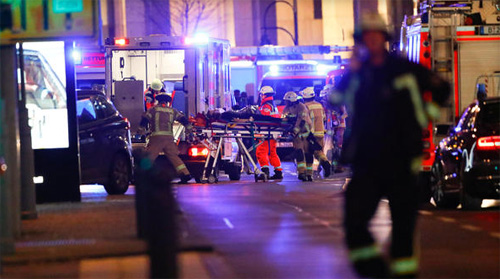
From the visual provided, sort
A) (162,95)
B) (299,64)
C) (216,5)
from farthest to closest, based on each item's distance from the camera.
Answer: (216,5) → (299,64) → (162,95)

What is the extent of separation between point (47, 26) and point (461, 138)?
5.47 metres

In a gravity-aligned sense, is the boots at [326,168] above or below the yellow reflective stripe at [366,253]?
below

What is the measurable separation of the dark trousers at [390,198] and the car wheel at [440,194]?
23.1 ft

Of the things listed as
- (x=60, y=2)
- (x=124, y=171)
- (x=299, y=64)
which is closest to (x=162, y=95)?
(x=124, y=171)

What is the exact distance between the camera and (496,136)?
43.3 ft

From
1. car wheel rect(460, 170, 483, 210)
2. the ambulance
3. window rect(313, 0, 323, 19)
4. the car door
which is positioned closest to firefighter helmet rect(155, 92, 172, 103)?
the car door

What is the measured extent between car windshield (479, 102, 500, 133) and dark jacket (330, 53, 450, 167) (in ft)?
20.4

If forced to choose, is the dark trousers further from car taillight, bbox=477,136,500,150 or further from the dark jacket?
car taillight, bbox=477,136,500,150

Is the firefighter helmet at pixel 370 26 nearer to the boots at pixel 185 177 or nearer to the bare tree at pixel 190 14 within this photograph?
the boots at pixel 185 177

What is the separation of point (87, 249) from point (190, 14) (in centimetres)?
4683

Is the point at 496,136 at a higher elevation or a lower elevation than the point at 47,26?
lower

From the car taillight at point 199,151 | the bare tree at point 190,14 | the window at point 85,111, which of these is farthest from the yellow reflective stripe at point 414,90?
the bare tree at point 190,14

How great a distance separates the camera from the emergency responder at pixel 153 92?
2117 centimetres

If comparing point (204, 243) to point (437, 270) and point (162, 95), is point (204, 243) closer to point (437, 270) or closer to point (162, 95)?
point (437, 270)
